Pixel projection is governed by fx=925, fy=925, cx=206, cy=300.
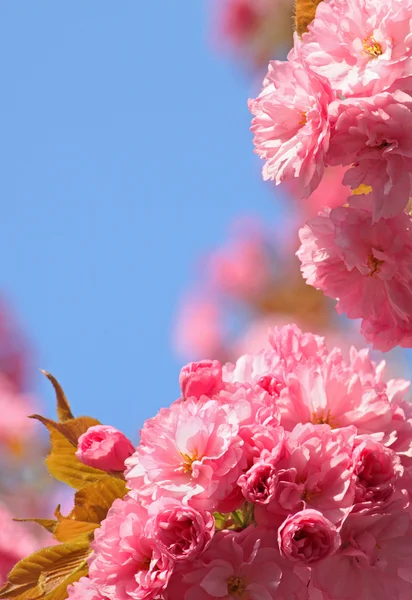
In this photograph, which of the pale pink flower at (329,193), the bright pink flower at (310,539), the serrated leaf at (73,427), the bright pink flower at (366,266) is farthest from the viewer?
the pale pink flower at (329,193)

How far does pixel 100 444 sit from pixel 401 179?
0.43m

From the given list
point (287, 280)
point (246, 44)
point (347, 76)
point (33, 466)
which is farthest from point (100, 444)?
point (246, 44)

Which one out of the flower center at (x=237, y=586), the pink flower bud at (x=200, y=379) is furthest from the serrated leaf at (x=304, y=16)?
the flower center at (x=237, y=586)

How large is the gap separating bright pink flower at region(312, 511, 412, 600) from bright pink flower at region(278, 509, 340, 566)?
44mm

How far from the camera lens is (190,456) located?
937 millimetres

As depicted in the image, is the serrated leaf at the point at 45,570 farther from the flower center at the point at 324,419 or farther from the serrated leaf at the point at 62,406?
the flower center at the point at 324,419

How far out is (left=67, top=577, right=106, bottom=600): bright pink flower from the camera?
3.09ft

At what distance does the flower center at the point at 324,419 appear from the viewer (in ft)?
3.23

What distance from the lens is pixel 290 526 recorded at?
2.86ft

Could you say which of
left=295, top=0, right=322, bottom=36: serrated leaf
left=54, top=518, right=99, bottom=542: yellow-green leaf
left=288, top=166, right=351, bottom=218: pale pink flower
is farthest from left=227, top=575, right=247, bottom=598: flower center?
left=288, top=166, right=351, bottom=218: pale pink flower

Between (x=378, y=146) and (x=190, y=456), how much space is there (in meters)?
0.37

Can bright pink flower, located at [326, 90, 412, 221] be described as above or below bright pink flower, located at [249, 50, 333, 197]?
below

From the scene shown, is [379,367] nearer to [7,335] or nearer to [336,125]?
[336,125]

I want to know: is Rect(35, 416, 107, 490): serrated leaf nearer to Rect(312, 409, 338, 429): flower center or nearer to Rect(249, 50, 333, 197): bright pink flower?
Rect(312, 409, 338, 429): flower center
